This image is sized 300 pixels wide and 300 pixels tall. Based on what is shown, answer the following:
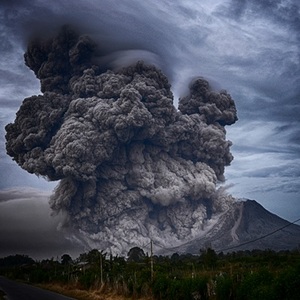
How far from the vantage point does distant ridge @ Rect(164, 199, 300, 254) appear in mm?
130538

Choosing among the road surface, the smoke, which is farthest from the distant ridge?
the road surface

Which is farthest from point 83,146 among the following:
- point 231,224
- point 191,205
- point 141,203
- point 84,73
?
point 231,224

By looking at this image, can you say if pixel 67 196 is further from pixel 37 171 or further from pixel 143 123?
pixel 143 123

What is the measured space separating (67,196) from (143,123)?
785 inches

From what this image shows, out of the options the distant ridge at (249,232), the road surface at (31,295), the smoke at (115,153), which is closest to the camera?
the road surface at (31,295)

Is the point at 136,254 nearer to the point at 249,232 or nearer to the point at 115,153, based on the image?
the point at 115,153

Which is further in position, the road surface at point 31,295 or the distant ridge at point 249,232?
the distant ridge at point 249,232

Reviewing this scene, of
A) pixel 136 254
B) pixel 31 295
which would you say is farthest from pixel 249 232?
pixel 31 295

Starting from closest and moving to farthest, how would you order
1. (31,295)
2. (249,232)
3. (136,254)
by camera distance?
1. (31,295)
2. (136,254)
3. (249,232)

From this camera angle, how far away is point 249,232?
15075cm

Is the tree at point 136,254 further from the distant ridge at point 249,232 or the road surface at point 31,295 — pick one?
the road surface at point 31,295

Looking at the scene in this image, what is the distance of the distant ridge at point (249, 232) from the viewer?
5139 inches

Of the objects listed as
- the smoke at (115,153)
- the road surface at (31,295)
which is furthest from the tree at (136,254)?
the road surface at (31,295)

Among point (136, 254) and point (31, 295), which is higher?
point (136, 254)
